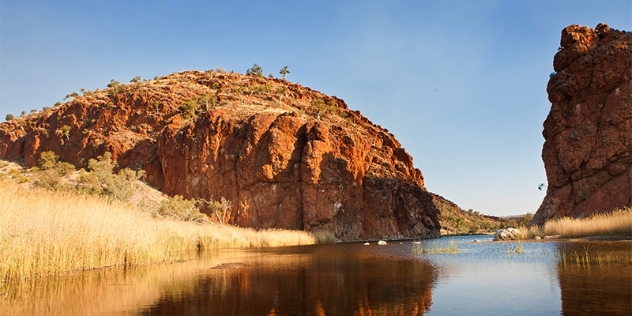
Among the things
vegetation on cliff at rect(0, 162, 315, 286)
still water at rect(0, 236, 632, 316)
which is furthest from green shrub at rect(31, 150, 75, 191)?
still water at rect(0, 236, 632, 316)

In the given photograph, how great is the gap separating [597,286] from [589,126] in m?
48.1

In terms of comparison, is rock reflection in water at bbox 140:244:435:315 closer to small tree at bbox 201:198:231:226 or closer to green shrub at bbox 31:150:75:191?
green shrub at bbox 31:150:75:191

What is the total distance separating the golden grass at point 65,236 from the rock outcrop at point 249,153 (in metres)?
46.4

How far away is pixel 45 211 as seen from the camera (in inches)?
620

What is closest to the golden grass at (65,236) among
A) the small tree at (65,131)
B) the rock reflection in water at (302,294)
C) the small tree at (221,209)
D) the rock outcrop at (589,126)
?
the rock reflection in water at (302,294)

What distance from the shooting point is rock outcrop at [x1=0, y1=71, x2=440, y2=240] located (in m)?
69.1

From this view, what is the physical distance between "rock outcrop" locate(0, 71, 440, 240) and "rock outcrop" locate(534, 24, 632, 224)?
28.9 m

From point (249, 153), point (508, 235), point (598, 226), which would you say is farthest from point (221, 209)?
point (598, 226)

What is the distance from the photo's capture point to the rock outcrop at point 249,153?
69125 millimetres

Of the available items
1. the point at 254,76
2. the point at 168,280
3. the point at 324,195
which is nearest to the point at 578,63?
the point at 324,195

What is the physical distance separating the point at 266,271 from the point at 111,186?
131 feet

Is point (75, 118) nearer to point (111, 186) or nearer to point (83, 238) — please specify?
point (111, 186)

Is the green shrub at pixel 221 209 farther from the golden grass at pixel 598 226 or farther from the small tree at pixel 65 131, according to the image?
the golden grass at pixel 598 226

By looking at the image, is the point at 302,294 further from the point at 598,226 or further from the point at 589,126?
the point at 589,126
